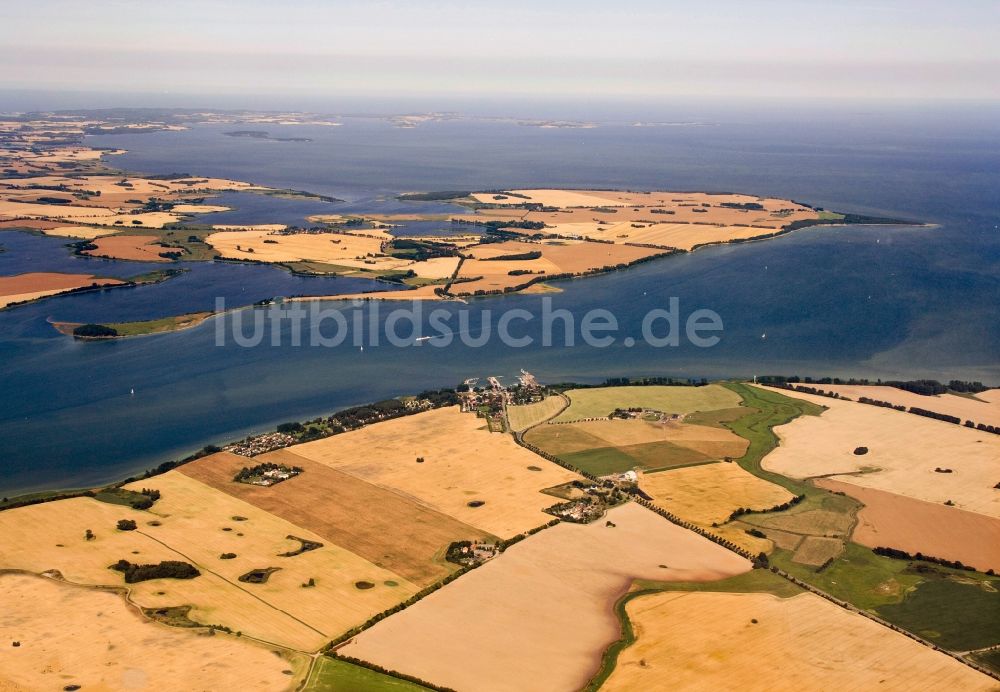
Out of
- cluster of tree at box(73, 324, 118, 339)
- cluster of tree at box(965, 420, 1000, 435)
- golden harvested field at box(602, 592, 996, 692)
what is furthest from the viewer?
cluster of tree at box(73, 324, 118, 339)

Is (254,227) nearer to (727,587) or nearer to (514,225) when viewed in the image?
(514,225)

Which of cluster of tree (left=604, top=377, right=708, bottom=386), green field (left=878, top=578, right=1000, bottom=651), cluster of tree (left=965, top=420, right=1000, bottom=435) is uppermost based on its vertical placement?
cluster of tree (left=965, top=420, right=1000, bottom=435)

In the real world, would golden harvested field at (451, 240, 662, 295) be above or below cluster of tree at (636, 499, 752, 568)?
above

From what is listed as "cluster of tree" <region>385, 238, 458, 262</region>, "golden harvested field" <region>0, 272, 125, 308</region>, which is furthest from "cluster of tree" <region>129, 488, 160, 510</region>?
"cluster of tree" <region>385, 238, 458, 262</region>

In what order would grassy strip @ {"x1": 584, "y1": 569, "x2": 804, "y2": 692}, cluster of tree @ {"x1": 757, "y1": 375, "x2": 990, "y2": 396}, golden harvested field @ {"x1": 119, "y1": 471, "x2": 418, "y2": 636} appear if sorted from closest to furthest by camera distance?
golden harvested field @ {"x1": 119, "y1": 471, "x2": 418, "y2": 636}, grassy strip @ {"x1": 584, "y1": 569, "x2": 804, "y2": 692}, cluster of tree @ {"x1": 757, "y1": 375, "x2": 990, "y2": 396}

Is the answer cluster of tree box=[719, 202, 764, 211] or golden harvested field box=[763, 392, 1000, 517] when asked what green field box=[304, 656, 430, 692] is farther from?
cluster of tree box=[719, 202, 764, 211]

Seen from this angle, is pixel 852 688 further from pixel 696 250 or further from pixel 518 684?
pixel 696 250

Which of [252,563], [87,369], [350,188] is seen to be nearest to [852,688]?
[252,563]

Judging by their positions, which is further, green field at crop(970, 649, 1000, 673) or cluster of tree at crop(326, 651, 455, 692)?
green field at crop(970, 649, 1000, 673)

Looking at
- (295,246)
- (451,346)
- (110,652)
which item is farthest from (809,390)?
(295,246)
